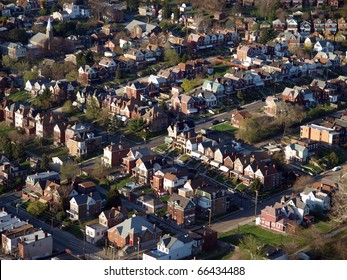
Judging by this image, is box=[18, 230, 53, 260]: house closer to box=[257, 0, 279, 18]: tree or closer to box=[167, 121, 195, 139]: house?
box=[167, 121, 195, 139]: house

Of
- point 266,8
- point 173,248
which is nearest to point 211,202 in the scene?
point 173,248

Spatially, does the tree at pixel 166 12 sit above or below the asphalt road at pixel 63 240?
below

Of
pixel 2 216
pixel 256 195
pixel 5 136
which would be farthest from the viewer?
pixel 5 136

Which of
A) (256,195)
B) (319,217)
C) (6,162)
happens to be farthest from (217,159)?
(6,162)

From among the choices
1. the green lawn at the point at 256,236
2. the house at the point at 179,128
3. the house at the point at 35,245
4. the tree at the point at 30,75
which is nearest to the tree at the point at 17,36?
the tree at the point at 30,75

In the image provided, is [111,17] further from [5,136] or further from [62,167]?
[62,167]

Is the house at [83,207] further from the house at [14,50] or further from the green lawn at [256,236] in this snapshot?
the house at [14,50]
